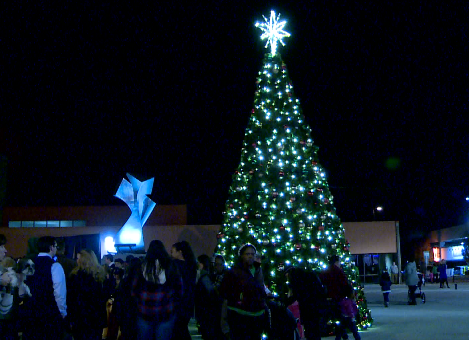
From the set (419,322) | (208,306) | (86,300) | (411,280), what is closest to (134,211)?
(411,280)

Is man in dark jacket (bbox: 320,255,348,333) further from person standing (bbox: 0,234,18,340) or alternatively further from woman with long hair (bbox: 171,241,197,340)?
person standing (bbox: 0,234,18,340)

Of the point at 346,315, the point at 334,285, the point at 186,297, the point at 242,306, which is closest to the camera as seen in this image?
the point at 186,297

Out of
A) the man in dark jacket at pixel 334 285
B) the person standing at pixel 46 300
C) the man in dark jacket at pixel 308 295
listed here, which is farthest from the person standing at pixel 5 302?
the man in dark jacket at pixel 334 285

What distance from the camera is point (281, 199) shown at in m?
14.1

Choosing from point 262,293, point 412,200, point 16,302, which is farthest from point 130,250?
point 412,200

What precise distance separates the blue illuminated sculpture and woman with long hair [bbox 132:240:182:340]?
25.7 meters

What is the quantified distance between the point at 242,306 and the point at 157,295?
1.46 meters

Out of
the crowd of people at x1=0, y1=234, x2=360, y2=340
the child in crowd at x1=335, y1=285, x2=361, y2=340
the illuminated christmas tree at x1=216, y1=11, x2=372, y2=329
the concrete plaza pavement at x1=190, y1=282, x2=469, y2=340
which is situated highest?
the illuminated christmas tree at x1=216, y1=11, x2=372, y2=329

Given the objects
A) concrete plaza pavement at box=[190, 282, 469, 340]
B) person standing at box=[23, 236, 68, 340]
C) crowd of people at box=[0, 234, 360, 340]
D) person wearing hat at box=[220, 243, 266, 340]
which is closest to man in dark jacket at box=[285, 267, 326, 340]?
crowd of people at box=[0, 234, 360, 340]

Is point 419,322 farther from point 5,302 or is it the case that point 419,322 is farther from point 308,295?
point 5,302

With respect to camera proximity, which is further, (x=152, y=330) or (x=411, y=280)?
(x=411, y=280)

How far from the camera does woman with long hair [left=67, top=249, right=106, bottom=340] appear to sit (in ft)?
27.2

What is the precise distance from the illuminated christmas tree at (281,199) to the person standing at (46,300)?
6.45 meters

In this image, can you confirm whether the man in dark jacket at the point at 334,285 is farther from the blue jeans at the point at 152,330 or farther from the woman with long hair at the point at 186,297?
the blue jeans at the point at 152,330
